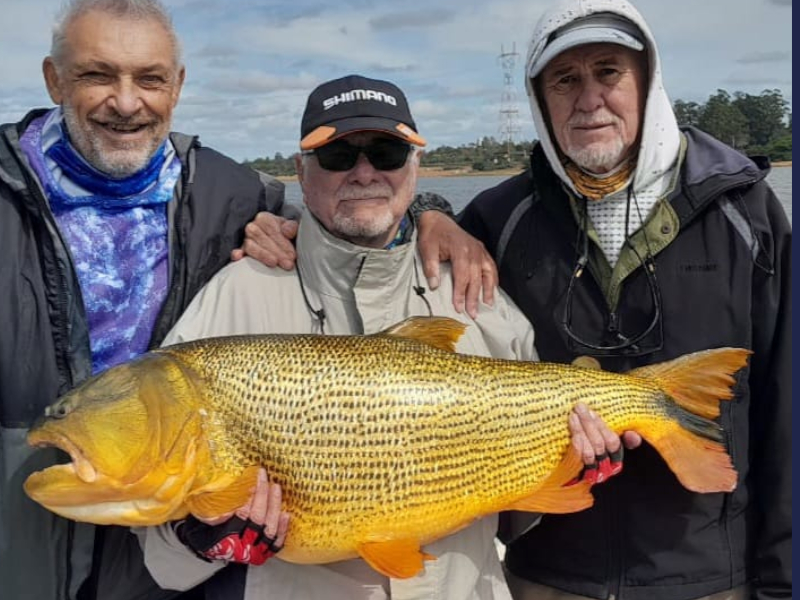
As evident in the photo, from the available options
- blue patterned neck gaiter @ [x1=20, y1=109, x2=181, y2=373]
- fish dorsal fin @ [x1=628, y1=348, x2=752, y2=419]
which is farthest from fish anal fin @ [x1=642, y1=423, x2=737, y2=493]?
blue patterned neck gaiter @ [x1=20, y1=109, x2=181, y2=373]

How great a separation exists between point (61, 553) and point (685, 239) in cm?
329

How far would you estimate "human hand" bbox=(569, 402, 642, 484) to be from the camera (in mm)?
3525

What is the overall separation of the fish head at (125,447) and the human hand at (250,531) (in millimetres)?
159

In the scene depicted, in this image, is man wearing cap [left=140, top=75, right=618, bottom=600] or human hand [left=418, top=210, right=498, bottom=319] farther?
human hand [left=418, top=210, right=498, bottom=319]

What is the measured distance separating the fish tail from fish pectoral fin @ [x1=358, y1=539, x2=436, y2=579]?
1.25 m

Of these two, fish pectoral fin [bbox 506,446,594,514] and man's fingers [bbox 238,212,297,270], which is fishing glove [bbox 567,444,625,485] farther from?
man's fingers [bbox 238,212,297,270]

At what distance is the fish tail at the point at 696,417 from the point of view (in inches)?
146

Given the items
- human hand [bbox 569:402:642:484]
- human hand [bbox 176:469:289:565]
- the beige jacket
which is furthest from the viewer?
human hand [bbox 569:402:642:484]

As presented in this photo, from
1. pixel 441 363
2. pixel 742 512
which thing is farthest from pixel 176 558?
pixel 742 512

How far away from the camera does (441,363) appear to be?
134 inches

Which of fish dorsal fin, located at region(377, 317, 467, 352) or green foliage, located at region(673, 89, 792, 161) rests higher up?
green foliage, located at region(673, 89, 792, 161)

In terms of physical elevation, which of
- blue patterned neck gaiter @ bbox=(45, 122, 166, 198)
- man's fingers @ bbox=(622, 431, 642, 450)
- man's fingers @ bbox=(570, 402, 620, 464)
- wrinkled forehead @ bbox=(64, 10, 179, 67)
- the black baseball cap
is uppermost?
wrinkled forehead @ bbox=(64, 10, 179, 67)

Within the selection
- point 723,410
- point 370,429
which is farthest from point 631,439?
point 370,429

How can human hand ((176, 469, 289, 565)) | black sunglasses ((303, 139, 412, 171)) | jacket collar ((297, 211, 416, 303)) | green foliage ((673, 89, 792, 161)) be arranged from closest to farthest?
human hand ((176, 469, 289, 565)) → jacket collar ((297, 211, 416, 303)) → black sunglasses ((303, 139, 412, 171)) → green foliage ((673, 89, 792, 161))
